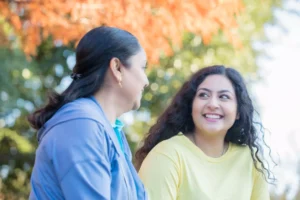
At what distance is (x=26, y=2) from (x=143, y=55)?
294 centimetres

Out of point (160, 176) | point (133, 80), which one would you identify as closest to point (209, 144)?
point (160, 176)

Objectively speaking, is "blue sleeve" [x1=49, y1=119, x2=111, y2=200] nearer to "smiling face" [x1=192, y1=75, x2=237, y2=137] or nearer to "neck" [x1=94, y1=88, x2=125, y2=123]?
"neck" [x1=94, y1=88, x2=125, y2=123]

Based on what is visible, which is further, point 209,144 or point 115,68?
point 209,144

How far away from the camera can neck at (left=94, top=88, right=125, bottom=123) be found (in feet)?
6.23

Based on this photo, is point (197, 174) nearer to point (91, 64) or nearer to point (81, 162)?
point (91, 64)

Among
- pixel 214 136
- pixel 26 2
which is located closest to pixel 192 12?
pixel 26 2

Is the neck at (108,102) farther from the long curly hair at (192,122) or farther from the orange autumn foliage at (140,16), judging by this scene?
the orange autumn foliage at (140,16)

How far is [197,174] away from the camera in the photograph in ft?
9.17

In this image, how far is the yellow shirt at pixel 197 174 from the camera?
105 inches

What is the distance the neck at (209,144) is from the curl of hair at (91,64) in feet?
3.61

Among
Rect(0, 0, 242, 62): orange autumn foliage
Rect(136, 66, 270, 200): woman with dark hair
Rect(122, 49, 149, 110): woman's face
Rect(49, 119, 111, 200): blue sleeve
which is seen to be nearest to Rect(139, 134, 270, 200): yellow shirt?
Rect(136, 66, 270, 200): woman with dark hair

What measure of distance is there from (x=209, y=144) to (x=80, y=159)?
1343 mm

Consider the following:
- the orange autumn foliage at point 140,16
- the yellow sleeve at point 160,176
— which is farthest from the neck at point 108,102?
the orange autumn foliage at point 140,16

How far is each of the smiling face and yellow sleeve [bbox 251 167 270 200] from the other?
247 millimetres
